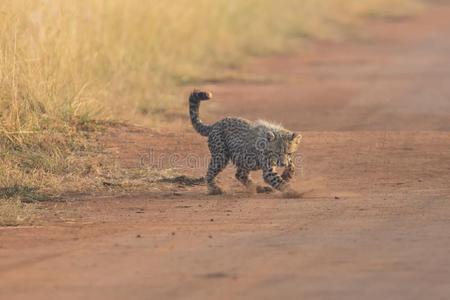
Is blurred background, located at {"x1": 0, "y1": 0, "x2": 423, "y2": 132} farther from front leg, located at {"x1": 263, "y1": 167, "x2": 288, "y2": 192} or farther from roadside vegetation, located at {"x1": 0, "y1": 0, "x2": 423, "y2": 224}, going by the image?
front leg, located at {"x1": 263, "y1": 167, "x2": 288, "y2": 192}

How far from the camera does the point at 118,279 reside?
6.82m

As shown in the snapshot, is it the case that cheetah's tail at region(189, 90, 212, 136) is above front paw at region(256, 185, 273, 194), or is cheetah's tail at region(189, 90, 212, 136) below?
above

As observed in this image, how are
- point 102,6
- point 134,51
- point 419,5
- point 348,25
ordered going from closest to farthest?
1. point 102,6
2. point 134,51
3. point 348,25
4. point 419,5

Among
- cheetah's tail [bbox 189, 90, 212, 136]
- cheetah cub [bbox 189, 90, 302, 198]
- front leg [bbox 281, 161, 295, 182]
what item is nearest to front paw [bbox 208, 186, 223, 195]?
cheetah cub [bbox 189, 90, 302, 198]

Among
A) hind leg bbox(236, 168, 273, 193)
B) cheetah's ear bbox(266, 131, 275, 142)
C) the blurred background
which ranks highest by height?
the blurred background

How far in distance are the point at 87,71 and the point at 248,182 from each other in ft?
14.5

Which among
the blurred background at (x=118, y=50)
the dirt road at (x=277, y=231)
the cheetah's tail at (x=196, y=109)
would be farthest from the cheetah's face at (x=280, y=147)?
the blurred background at (x=118, y=50)

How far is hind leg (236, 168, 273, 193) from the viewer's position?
10.4m

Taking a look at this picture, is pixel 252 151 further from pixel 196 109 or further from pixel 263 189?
pixel 196 109

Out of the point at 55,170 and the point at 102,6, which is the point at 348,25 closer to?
the point at 102,6

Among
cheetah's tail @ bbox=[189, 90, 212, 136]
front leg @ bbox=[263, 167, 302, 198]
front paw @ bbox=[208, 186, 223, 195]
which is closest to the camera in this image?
front leg @ bbox=[263, 167, 302, 198]

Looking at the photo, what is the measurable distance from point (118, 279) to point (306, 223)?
2.14 meters

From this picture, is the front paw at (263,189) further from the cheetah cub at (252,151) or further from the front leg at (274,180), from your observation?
the front leg at (274,180)

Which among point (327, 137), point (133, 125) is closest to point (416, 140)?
point (327, 137)
